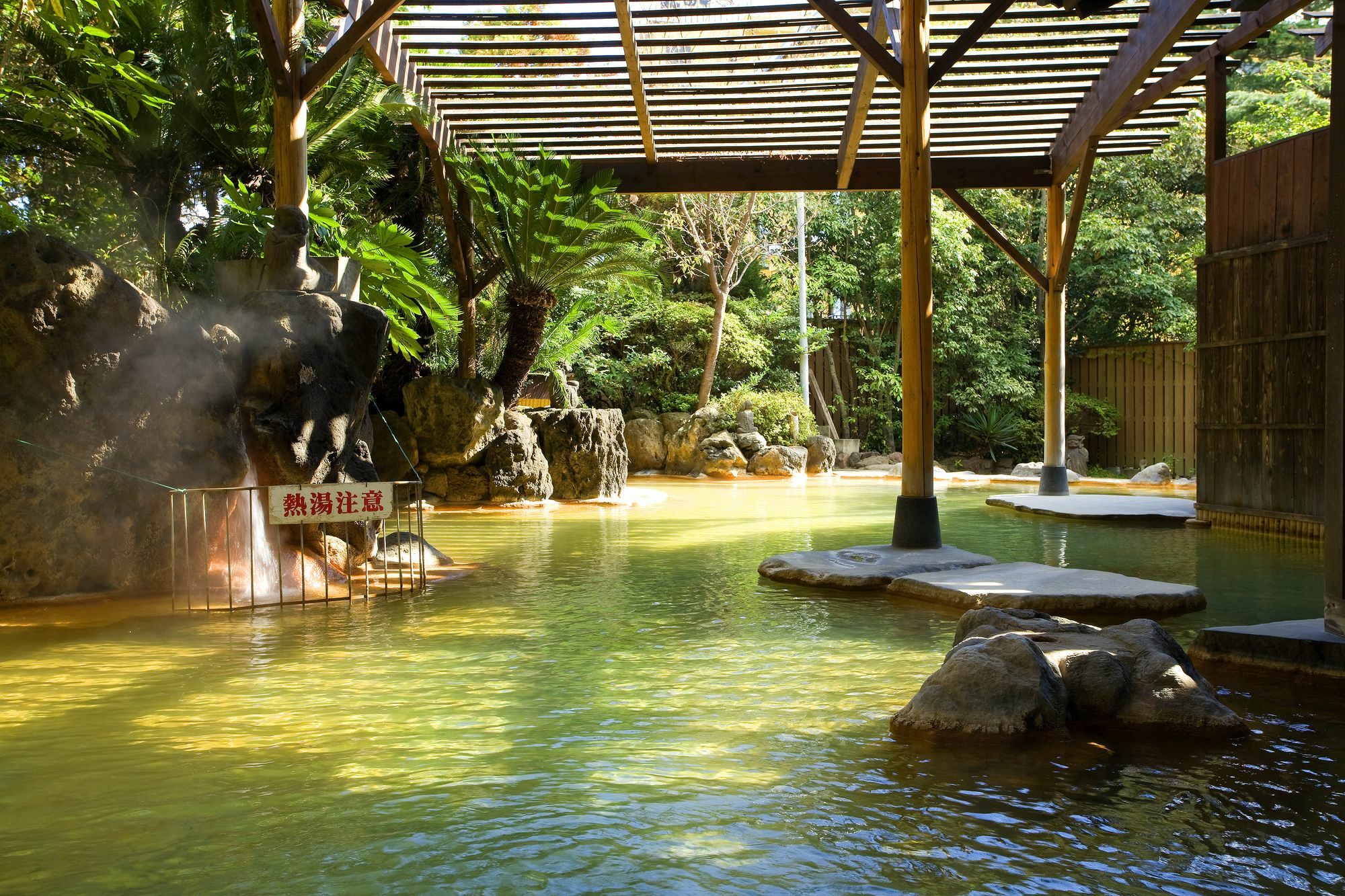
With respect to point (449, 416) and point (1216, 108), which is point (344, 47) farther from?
point (1216, 108)

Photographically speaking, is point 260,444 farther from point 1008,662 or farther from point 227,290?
point 1008,662

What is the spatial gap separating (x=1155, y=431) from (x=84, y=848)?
20.1 metres

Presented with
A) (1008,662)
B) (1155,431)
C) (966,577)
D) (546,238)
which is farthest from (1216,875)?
(1155,431)

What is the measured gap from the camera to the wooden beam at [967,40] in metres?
7.74

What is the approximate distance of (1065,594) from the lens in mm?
5887

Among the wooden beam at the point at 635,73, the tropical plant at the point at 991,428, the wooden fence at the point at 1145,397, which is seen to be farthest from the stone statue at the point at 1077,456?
the wooden beam at the point at 635,73

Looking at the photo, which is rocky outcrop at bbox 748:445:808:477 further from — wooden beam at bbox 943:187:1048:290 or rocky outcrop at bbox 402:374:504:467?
rocky outcrop at bbox 402:374:504:467

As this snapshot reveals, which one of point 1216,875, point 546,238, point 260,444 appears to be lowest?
point 1216,875

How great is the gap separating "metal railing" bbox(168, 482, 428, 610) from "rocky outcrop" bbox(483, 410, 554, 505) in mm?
5501

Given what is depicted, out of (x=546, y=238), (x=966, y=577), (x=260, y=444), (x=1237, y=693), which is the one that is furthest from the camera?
(x=546, y=238)

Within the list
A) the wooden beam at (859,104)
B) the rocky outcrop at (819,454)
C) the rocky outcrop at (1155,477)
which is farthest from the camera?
the rocky outcrop at (819,454)

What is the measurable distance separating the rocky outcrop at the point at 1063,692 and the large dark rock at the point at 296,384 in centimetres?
477

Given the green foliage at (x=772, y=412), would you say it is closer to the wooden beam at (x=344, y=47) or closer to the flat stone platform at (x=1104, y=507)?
the flat stone platform at (x=1104, y=507)

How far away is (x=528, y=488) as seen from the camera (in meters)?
13.4
